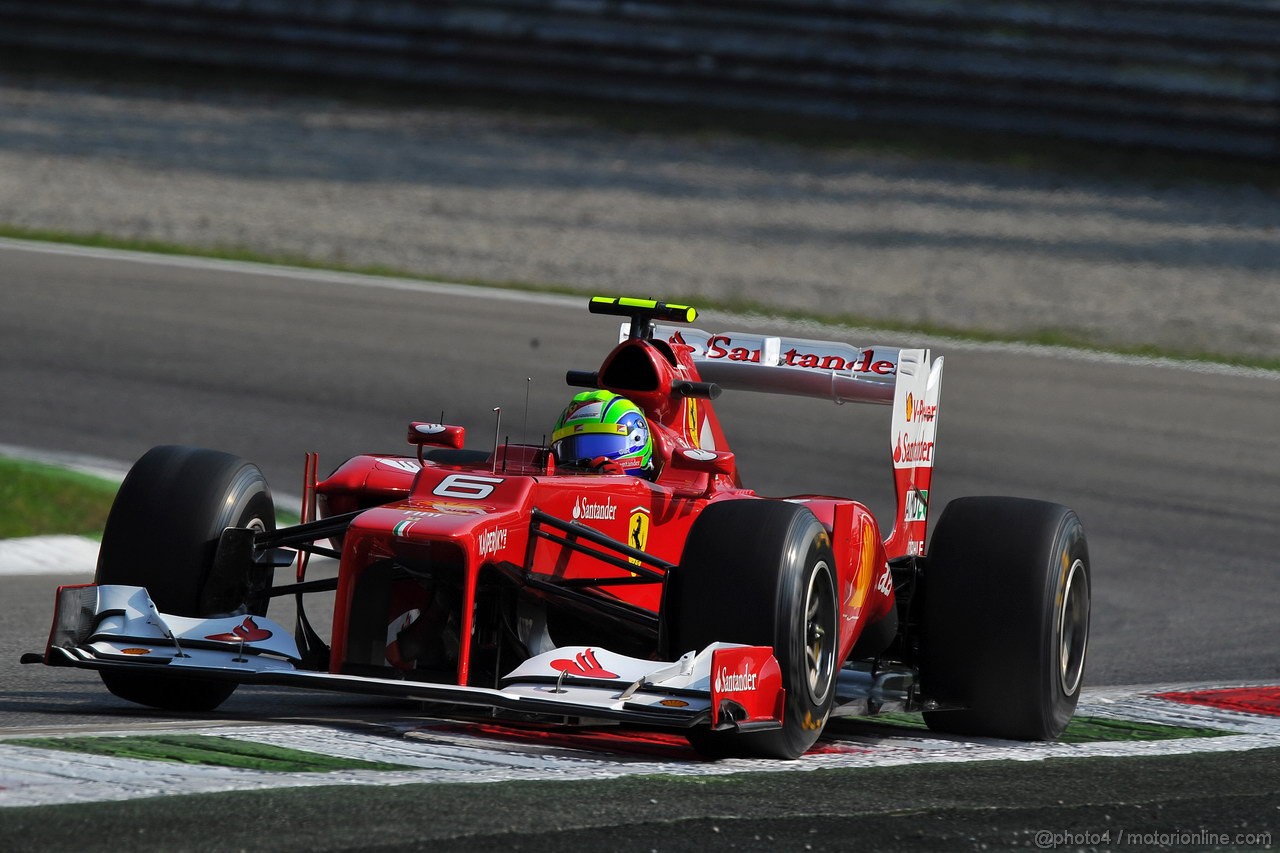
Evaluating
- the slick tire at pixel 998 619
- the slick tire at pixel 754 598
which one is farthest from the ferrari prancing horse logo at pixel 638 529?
the slick tire at pixel 998 619

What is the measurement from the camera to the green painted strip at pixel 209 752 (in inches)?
186

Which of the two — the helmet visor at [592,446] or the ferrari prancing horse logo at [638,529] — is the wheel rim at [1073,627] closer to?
the ferrari prancing horse logo at [638,529]

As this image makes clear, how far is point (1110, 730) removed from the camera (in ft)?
22.1

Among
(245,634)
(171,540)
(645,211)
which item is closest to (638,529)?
(245,634)

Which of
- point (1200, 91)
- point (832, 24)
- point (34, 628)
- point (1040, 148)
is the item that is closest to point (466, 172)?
point (832, 24)

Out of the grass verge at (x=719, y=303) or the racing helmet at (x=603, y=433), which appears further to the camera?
the grass verge at (x=719, y=303)

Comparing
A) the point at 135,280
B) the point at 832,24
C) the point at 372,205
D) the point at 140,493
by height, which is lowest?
the point at 140,493

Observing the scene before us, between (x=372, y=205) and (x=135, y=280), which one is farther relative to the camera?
(x=372, y=205)

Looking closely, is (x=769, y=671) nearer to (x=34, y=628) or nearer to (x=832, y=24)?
(x=34, y=628)

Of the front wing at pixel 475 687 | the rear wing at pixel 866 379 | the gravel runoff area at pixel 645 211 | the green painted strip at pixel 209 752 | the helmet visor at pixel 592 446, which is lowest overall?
the green painted strip at pixel 209 752

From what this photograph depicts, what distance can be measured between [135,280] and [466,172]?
15.8 feet

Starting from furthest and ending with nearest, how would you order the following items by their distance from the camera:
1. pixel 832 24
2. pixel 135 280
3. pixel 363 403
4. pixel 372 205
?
pixel 832 24 → pixel 372 205 → pixel 135 280 → pixel 363 403

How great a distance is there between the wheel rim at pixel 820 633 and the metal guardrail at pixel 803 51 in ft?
48.9

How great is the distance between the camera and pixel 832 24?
20500 mm
